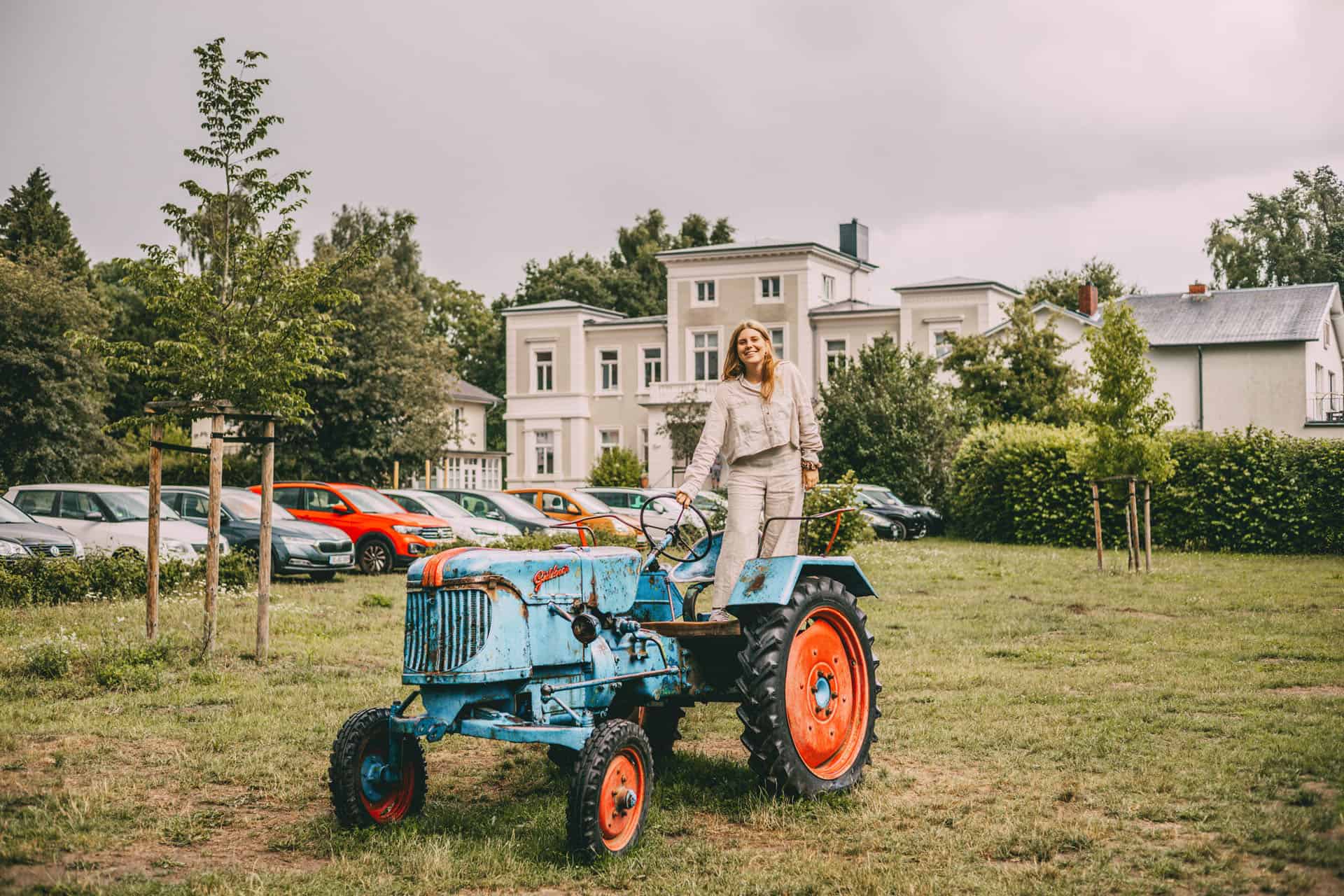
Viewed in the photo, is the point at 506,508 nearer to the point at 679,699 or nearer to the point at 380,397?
the point at 380,397

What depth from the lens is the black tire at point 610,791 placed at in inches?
214

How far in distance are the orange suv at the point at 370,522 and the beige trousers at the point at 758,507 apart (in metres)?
15.5

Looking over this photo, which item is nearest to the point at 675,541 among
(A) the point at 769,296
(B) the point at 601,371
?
(A) the point at 769,296

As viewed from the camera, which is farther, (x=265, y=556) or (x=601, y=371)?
(x=601, y=371)

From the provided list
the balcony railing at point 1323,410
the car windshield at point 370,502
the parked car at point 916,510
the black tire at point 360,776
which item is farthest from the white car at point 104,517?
the balcony railing at point 1323,410

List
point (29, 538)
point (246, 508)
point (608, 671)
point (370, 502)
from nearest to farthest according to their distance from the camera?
point (608, 671)
point (29, 538)
point (246, 508)
point (370, 502)

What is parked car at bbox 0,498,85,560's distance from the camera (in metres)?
16.6

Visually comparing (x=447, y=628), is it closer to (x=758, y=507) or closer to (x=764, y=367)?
(x=758, y=507)

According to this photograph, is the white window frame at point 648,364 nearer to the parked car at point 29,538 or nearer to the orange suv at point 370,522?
the orange suv at point 370,522

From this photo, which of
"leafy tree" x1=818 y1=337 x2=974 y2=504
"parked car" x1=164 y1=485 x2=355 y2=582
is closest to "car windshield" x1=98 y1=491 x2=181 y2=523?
"parked car" x1=164 y1=485 x2=355 y2=582

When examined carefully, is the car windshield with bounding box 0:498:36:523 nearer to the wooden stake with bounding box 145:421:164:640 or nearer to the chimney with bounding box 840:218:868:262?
the wooden stake with bounding box 145:421:164:640

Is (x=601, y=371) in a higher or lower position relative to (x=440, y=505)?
higher

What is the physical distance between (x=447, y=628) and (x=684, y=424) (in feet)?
137

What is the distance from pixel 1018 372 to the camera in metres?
41.7
